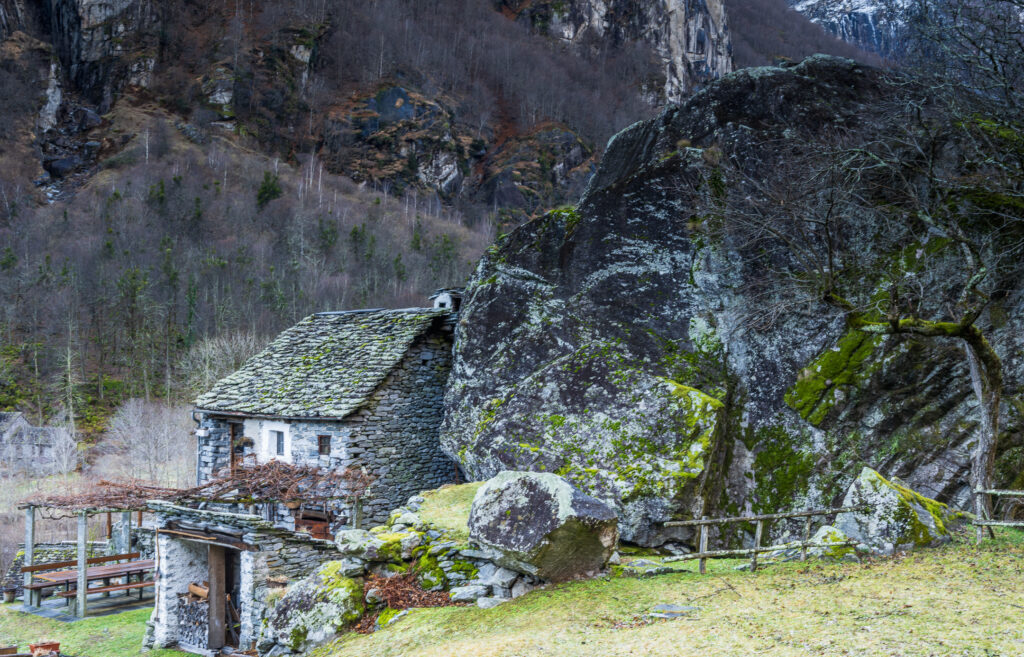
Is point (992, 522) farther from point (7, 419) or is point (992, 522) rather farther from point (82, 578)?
point (7, 419)

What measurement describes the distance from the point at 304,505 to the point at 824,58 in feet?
57.8

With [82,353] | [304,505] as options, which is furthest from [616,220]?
[82,353]

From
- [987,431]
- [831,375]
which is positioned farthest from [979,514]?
[831,375]

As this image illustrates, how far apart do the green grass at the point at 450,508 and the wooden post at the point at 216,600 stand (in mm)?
5531

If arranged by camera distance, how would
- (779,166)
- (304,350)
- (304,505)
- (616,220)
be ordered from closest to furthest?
(779,166), (616,220), (304,505), (304,350)

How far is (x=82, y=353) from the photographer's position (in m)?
50.5

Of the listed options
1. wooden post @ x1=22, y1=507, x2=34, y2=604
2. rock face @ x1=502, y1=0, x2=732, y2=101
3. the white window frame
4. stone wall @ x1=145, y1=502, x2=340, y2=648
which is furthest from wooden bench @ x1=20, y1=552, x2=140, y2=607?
rock face @ x1=502, y1=0, x2=732, y2=101

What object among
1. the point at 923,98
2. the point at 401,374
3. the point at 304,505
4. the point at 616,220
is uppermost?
the point at 923,98

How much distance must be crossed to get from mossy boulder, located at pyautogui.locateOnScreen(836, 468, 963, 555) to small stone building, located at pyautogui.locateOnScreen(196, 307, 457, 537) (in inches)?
522

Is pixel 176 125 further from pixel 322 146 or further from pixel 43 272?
pixel 43 272

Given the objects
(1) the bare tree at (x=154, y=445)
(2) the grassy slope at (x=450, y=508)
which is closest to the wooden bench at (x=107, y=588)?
(1) the bare tree at (x=154, y=445)

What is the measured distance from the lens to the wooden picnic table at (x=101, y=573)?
73.0ft

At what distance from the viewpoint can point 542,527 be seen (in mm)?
9359

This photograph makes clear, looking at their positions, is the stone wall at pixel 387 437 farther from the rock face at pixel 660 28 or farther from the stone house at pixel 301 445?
the rock face at pixel 660 28
